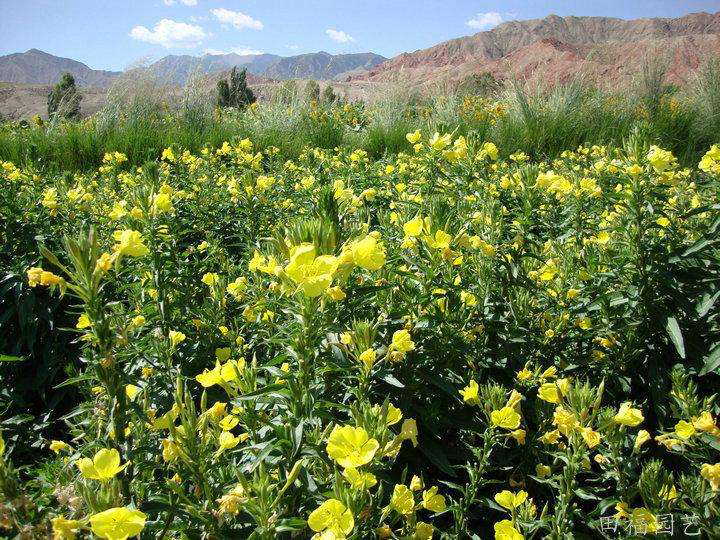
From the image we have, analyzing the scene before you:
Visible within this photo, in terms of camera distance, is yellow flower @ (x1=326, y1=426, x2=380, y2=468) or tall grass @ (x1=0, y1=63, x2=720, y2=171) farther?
tall grass @ (x1=0, y1=63, x2=720, y2=171)

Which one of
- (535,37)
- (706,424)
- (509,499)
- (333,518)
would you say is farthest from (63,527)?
(535,37)

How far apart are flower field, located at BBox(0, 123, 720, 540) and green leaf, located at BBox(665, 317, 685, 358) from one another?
0.05ft

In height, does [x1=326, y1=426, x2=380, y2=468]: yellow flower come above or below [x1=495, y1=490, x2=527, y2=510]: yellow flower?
above

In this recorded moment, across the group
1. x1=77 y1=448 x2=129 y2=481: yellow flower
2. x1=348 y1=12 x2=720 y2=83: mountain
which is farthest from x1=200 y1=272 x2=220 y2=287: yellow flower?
x1=348 y1=12 x2=720 y2=83: mountain

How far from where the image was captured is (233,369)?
1.30 metres

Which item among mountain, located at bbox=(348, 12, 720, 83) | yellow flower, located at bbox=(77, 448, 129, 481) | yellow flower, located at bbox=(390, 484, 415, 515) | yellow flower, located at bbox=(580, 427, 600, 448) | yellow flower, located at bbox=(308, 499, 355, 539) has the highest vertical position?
mountain, located at bbox=(348, 12, 720, 83)

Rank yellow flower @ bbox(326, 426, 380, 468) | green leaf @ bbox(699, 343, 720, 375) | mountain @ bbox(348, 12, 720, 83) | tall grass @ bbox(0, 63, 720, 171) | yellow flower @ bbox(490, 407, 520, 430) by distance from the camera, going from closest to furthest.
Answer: yellow flower @ bbox(326, 426, 380, 468), yellow flower @ bbox(490, 407, 520, 430), green leaf @ bbox(699, 343, 720, 375), tall grass @ bbox(0, 63, 720, 171), mountain @ bbox(348, 12, 720, 83)

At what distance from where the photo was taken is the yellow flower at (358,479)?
925 millimetres

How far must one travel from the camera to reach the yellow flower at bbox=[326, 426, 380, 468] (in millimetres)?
954

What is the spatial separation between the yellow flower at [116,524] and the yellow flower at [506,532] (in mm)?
821

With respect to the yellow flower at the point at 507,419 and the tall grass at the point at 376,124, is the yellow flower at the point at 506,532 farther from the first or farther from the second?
the tall grass at the point at 376,124

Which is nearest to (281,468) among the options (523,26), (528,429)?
(528,429)

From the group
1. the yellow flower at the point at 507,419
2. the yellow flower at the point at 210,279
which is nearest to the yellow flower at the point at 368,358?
the yellow flower at the point at 507,419

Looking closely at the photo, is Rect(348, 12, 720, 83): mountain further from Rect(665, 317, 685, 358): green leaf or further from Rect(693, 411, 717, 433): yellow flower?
Rect(693, 411, 717, 433): yellow flower
